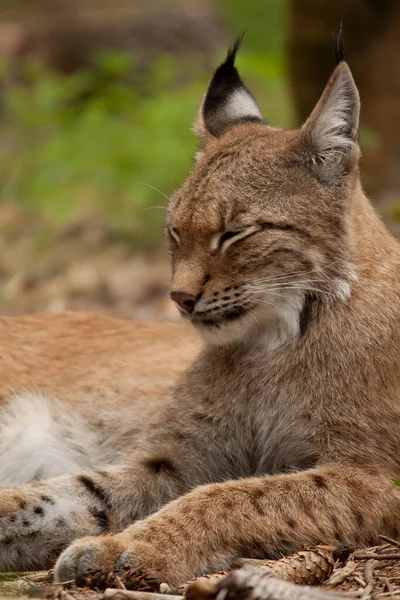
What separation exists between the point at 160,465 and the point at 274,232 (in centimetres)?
118


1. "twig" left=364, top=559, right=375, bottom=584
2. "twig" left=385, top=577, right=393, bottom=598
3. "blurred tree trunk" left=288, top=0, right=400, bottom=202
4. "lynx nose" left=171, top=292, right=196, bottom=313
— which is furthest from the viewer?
"blurred tree trunk" left=288, top=0, right=400, bottom=202

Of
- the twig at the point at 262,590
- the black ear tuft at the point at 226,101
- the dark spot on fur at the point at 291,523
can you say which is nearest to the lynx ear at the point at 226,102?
the black ear tuft at the point at 226,101

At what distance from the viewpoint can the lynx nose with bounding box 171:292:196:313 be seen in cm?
455

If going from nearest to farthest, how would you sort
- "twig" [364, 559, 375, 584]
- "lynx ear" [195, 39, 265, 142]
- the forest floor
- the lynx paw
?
the forest floor
"twig" [364, 559, 375, 584]
the lynx paw
"lynx ear" [195, 39, 265, 142]

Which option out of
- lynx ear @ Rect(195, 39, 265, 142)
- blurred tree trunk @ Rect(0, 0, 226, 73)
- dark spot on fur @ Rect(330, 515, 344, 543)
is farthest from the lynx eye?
blurred tree trunk @ Rect(0, 0, 226, 73)

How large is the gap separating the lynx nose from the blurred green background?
5.48 feet

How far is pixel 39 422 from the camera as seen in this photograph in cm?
557

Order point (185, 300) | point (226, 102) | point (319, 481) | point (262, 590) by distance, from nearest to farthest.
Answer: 1. point (262, 590)
2. point (319, 481)
3. point (185, 300)
4. point (226, 102)

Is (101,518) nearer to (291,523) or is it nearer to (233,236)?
(291,523)

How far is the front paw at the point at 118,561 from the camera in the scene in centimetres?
404

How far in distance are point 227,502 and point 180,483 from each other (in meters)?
0.62

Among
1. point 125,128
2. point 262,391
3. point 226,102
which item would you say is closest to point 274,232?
point 262,391

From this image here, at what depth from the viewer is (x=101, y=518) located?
4.90 meters

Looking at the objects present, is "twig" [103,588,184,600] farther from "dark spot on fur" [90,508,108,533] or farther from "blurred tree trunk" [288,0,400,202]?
"blurred tree trunk" [288,0,400,202]
